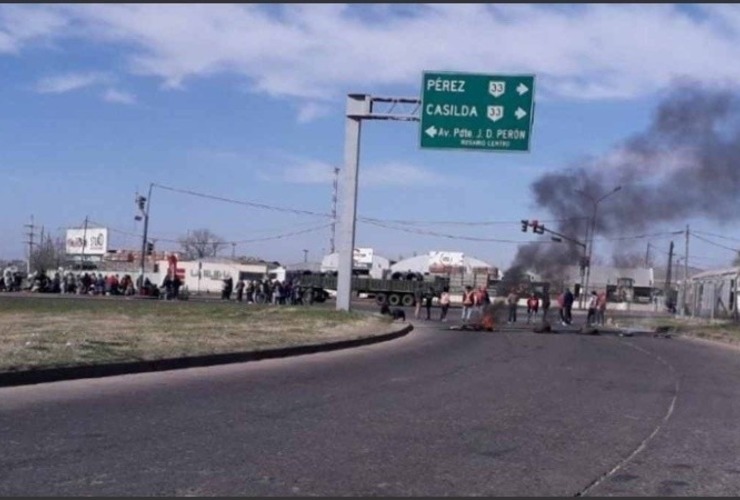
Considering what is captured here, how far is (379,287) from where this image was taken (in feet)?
231

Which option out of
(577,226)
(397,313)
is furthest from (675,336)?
(577,226)

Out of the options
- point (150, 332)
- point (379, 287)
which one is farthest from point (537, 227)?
point (150, 332)

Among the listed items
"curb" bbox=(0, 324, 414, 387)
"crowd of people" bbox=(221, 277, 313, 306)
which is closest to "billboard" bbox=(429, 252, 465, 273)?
"crowd of people" bbox=(221, 277, 313, 306)

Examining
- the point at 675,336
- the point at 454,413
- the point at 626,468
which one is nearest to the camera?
the point at 626,468

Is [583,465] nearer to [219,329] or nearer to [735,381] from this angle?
[735,381]

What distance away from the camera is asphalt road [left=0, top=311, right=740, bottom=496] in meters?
8.50

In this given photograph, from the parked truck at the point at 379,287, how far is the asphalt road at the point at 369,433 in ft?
162

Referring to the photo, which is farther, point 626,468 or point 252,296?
point 252,296

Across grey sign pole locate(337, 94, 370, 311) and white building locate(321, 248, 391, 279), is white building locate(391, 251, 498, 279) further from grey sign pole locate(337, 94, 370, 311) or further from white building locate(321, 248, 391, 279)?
grey sign pole locate(337, 94, 370, 311)

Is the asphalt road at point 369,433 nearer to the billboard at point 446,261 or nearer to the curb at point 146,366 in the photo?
the curb at point 146,366

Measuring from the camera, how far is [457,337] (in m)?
31.3

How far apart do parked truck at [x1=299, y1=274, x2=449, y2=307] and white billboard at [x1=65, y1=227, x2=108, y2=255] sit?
174 ft

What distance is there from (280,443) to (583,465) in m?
2.70

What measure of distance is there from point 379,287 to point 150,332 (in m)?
46.7
